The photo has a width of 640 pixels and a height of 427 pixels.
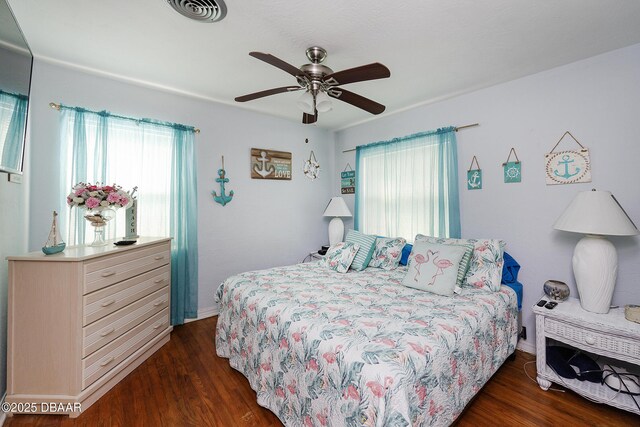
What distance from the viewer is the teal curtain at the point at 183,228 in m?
2.93

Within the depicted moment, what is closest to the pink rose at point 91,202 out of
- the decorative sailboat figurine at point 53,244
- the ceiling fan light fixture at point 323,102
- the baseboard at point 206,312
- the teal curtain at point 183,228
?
the decorative sailboat figurine at point 53,244

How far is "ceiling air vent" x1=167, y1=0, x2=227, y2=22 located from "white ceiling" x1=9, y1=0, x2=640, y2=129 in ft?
0.21

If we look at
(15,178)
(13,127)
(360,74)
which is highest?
(360,74)

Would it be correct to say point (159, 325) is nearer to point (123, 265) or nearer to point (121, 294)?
point (121, 294)

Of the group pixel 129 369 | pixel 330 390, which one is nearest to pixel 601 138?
pixel 330 390

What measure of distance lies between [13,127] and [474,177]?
3556mm

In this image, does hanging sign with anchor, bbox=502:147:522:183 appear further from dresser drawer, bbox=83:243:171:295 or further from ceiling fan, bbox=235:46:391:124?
dresser drawer, bbox=83:243:171:295

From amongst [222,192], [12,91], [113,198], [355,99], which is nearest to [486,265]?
[355,99]

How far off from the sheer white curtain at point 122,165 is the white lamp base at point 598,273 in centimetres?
371

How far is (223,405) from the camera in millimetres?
1778

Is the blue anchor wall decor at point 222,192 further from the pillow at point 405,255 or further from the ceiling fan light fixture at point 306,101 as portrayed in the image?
the pillow at point 405,255

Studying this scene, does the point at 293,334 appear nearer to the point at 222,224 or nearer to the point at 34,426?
the point at 34,426

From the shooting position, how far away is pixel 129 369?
213 centimetres

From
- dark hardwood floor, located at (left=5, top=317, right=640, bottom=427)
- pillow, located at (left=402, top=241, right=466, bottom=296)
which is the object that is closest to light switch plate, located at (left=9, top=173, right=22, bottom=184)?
dark hardwood floor, located at (left=5, top=317, right=640, bottom=427)
